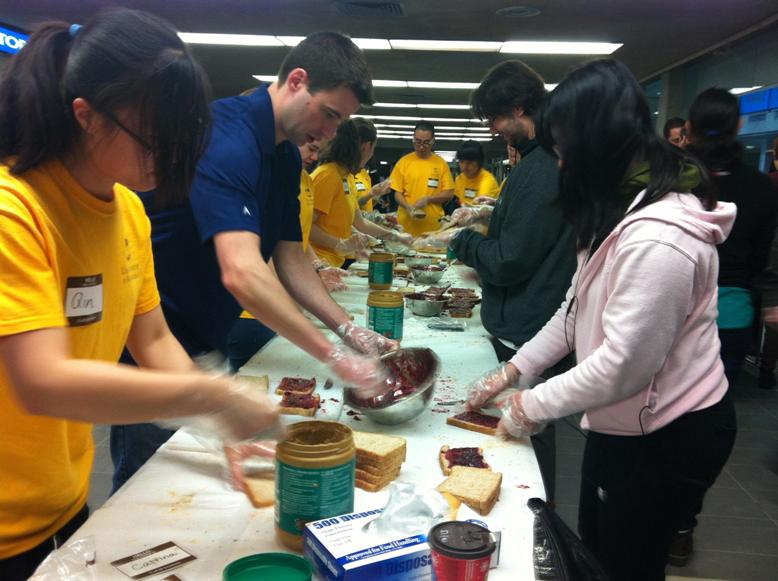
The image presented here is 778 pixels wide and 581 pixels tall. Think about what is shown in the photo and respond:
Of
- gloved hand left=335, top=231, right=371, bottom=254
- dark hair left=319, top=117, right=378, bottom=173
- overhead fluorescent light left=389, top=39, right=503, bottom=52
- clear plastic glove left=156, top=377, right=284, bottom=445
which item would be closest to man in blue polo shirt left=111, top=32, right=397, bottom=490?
clear plastic glove left=156, top=377, right=284, bottom=445

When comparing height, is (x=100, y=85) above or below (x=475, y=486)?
above

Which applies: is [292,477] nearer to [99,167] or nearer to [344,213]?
[99,167]

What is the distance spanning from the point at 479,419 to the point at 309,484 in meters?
0.85

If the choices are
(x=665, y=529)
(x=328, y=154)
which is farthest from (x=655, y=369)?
(x=328, y=154)

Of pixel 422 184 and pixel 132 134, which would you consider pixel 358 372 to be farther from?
pixel 422 184

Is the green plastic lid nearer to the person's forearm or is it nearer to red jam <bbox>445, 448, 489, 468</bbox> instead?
red jam <bbox>445, 448, 489, 468</bbox>

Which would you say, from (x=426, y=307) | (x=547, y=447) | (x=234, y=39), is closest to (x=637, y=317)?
(x=547, y=447)

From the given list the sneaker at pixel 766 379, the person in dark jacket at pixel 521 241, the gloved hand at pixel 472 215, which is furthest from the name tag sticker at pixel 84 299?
the sneaker at pixel 766 379

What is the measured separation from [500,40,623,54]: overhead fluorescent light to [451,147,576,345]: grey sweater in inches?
222

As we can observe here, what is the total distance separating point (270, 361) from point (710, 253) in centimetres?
157

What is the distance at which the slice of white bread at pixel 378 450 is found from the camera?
4.67ft

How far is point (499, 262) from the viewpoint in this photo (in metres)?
2.36

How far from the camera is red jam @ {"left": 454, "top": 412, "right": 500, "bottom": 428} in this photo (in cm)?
181

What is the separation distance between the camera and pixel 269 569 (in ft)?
3.24
